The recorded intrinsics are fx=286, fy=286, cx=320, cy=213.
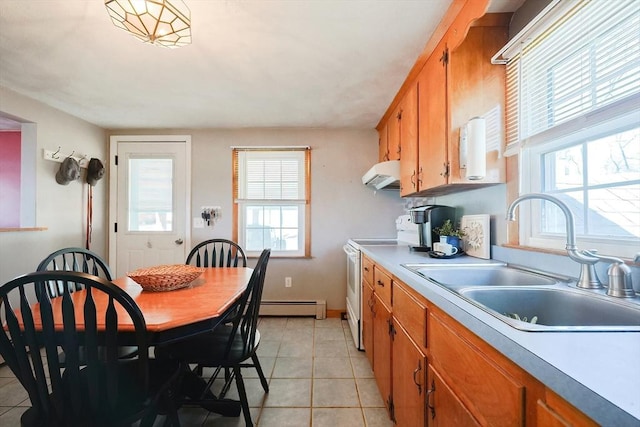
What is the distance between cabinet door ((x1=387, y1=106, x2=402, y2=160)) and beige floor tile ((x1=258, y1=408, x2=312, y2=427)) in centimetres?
207

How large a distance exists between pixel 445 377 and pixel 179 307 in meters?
1.09

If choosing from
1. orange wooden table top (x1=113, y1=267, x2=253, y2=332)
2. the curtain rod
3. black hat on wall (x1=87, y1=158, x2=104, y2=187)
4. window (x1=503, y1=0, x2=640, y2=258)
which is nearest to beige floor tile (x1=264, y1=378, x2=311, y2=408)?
orange wooden table top (x1=113, y1=267, x2=253, y2=332)

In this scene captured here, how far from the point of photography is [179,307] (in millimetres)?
1273

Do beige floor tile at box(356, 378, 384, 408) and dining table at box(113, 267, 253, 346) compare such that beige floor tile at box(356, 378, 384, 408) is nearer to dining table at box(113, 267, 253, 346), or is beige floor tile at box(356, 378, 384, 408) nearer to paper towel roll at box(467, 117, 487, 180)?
dining table at box(113, 267, 253, 346)

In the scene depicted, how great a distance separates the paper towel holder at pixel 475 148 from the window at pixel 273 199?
2.06 meters

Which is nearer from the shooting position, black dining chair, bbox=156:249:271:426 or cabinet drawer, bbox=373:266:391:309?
black dining chair, bbox=156:249:271:426

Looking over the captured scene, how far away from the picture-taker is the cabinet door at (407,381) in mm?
1086

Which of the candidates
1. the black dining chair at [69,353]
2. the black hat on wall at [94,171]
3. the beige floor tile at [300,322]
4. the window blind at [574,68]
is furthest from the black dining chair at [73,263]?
the window blind at [574,68]

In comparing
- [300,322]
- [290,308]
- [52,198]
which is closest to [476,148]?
[300,322]

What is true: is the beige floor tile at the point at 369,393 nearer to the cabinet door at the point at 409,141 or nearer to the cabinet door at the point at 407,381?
the cabinet door at the point at 407,381

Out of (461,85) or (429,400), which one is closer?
(429,400)

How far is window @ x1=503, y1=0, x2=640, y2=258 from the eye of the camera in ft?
3.42

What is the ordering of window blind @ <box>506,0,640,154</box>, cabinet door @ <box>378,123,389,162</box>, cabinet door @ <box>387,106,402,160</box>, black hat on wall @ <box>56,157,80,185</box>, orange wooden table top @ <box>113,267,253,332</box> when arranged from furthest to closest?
1. cabinet door @ <box>378,123,389,162</box>
2. black hat on wall @ <box>56,157,80,185</box>
3. cabinet door @ <box>387,106,402,160</box>
4. orange wooden table top @ <box>113,267,253,332</box>
5. window blind @ <box>506,0,640,154</box>

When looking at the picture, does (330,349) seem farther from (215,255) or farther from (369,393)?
(215,255)
